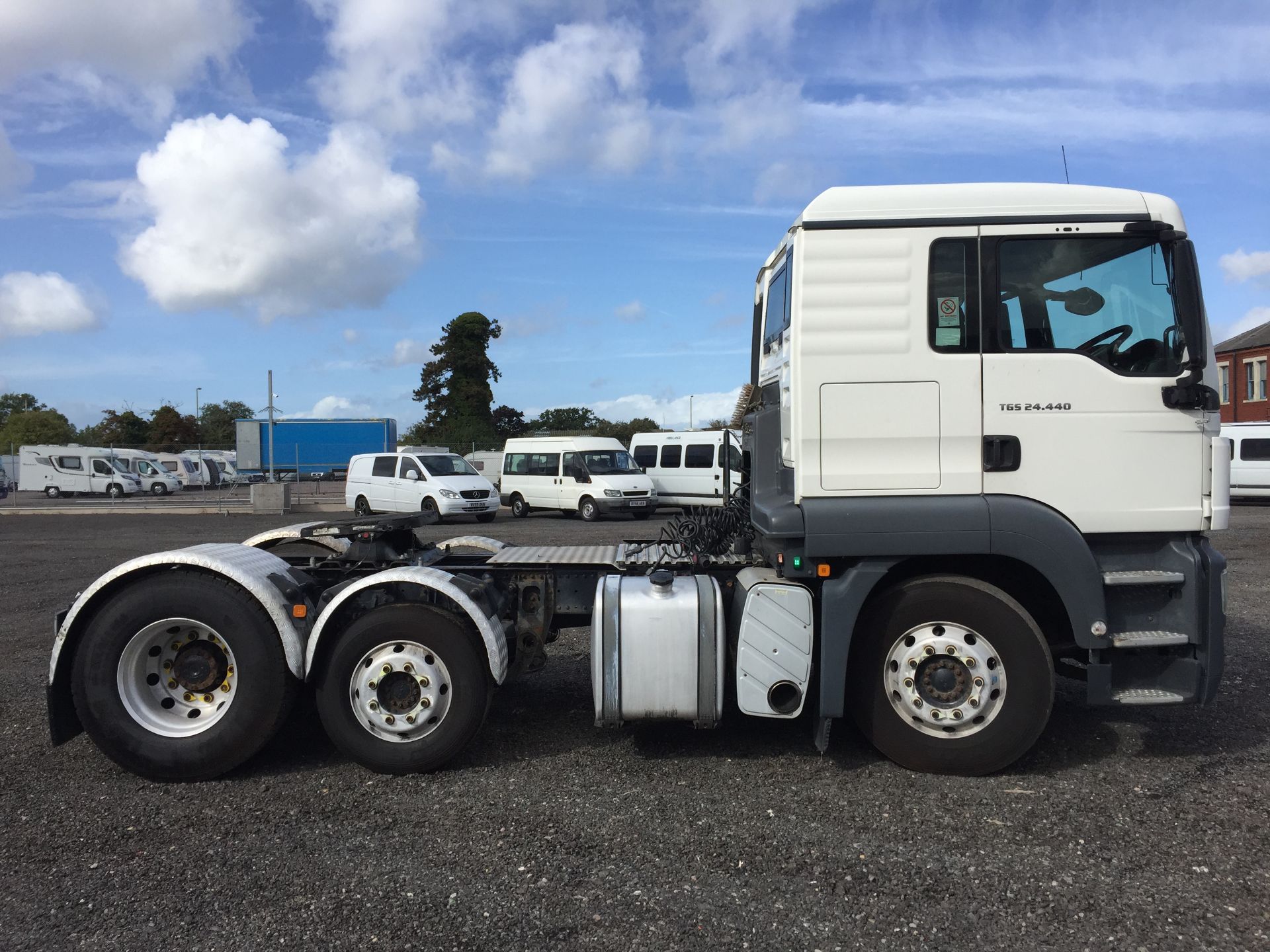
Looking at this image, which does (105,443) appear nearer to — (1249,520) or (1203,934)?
(1249,520)

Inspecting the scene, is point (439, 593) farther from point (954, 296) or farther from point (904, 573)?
point (954, 296)

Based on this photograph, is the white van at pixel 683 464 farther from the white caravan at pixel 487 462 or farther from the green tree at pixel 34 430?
the green tree at pixel 34 430

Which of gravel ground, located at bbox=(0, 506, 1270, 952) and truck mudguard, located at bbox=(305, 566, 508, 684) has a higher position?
truck mudguard, located at bbox=(305, 566, 508, 684)

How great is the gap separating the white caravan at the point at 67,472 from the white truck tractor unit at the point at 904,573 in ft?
138

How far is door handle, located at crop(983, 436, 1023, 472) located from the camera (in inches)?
187

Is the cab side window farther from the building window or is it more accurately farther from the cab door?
the building window

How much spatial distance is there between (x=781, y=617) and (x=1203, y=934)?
2.22 metres

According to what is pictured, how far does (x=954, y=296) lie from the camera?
478 centimetres

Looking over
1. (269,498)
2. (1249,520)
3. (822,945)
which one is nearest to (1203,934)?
(822,945)

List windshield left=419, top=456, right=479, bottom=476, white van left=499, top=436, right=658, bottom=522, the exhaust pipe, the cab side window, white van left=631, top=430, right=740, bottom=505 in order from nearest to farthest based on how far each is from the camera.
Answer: the cab side window → the exhaust pipe → windshield left=419, top=456, right=479, bottom=476 → white van left=499, top=436, right=658, bottom=522 → white van left=631, top=430, right=740, bottom=505

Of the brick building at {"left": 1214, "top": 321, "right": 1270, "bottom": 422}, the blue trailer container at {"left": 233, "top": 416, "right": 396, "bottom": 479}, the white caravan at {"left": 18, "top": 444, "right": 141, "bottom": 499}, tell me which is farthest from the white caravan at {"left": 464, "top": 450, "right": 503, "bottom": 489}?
the brick building at {"left": 1214, "top": 321, "right": 1270, "bottom": 422}

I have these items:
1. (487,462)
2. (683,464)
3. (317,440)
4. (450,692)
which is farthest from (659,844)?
(317,440)

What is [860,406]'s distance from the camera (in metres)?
4.80

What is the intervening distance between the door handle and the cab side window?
18.8 inches
